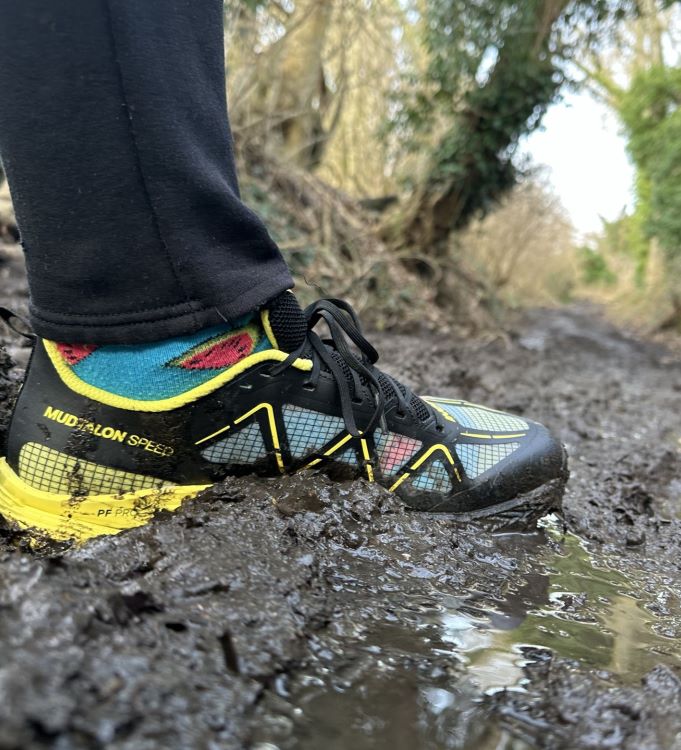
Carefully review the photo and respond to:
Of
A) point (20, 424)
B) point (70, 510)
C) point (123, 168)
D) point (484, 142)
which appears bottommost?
point (70, 510)

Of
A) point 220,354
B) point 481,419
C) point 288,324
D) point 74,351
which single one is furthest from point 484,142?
point 74,351

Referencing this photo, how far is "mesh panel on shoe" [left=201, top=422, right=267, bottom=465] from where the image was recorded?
1.12 m

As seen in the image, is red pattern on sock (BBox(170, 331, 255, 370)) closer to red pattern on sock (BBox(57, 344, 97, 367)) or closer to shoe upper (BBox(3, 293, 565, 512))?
shoe upper (BBox(3, 293, 565, 512))

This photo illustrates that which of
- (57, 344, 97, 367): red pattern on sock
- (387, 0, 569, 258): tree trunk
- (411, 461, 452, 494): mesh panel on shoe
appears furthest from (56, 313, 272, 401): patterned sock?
(387, 0, 569, 258): tree trunk

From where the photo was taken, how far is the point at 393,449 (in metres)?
1.24

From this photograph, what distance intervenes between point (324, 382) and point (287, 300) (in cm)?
17

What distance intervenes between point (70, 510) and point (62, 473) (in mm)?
63

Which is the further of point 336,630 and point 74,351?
point 74,351

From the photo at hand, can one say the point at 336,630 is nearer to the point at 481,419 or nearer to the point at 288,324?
the point at 288,324

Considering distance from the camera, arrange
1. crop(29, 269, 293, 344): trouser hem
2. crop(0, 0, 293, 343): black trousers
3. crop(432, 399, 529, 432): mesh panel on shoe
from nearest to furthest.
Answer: crop(0, 0, 293, 343): black trousers < crop(29, 269, 293, 344): trouser hem < crop(432, 399, 529, 432): mesh panel on shoe

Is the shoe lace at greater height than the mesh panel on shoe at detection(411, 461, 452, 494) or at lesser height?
greater

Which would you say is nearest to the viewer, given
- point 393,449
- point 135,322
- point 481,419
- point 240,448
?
point 135,322

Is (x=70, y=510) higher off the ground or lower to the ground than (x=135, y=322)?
lower

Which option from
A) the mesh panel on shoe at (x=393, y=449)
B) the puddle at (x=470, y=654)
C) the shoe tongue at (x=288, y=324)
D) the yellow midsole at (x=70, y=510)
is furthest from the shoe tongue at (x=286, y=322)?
the puddle at (x=470, y=654)
